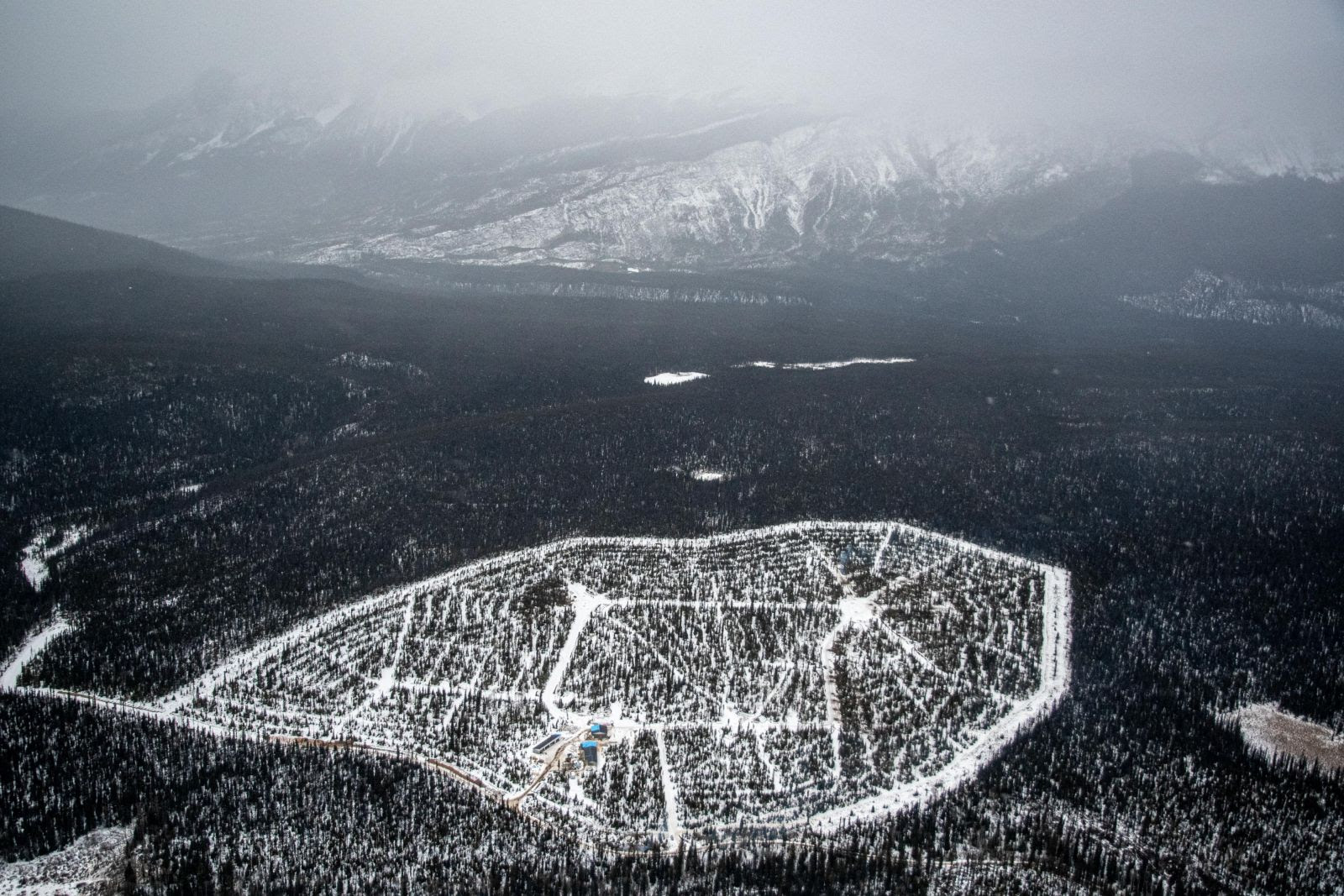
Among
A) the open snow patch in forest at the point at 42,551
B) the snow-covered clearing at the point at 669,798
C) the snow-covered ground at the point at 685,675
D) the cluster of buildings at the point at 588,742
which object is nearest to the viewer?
the snow-covered clearing at the point at 669,798

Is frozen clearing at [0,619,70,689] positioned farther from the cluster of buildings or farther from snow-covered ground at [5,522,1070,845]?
the cluster of buildings

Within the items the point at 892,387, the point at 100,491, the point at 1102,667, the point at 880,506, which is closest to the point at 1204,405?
the point at 892,387

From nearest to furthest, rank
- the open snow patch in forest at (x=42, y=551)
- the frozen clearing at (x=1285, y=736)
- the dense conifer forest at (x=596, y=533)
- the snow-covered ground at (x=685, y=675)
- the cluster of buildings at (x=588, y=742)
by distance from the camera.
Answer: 1. the dense conifer forest at (x=596, y=533)
2. the snow-covered ground at (x=685, y=675)
3. the cluster of buildings at (x=588, y=742)
4. the frozen clearing at (x=1285, y=736)
5. the open snow patch in forest at (x=42, y=551)

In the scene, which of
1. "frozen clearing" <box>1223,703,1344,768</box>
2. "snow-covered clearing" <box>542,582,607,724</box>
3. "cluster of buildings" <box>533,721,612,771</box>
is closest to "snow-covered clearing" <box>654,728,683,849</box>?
"cluster of buildings" <box>533,721,612,771</box>

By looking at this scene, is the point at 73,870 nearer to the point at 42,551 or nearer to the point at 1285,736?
the point at 42,551

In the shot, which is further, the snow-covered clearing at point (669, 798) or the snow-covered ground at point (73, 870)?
the snow-covered clearing at point (669, 798)

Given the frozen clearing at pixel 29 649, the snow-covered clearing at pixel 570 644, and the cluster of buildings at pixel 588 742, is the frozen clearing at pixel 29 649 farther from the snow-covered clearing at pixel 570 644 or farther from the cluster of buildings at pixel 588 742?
the cluster of buildings at pixel 588 742

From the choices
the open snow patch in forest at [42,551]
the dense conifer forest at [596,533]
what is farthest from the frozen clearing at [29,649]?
the open snow patch in forest at [42,551]

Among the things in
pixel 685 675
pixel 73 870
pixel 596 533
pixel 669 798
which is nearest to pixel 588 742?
pixel 669 798

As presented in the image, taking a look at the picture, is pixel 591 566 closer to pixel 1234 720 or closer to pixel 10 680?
pixel 10 680
